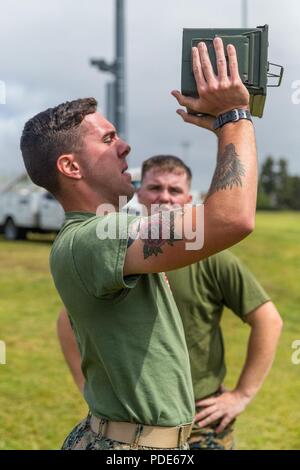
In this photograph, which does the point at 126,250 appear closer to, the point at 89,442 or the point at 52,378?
the point at 89,442

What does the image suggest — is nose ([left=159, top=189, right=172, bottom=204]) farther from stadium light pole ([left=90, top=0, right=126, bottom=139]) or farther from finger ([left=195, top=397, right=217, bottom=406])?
stadium light pole ([left=90, top=0, right=126, bottom=139])

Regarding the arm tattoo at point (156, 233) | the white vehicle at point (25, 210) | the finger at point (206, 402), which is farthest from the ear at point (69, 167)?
the white vehicle at point (25, 210)

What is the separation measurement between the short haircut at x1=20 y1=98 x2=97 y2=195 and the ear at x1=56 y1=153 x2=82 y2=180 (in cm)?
1

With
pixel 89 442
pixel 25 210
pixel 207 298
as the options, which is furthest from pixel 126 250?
pixel 25 210

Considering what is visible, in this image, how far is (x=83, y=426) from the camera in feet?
7.52

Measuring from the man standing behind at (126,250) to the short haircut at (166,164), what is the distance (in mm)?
1350

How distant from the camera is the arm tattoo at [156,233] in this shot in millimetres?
1896

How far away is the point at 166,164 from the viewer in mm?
3639

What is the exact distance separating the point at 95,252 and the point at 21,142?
0.60 metres

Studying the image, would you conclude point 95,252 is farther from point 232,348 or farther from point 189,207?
point 232,348

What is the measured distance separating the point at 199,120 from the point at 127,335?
690mm

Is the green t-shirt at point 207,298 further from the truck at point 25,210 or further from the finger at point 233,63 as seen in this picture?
the truck at point 25,210

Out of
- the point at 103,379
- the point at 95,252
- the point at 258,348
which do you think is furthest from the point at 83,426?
the point at 258,348

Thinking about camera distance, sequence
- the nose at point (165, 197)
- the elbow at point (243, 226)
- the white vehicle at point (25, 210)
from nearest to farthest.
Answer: the elbow at point (243, 226), the nose at point (165, 197), the white vehicle at point (25, 210)
